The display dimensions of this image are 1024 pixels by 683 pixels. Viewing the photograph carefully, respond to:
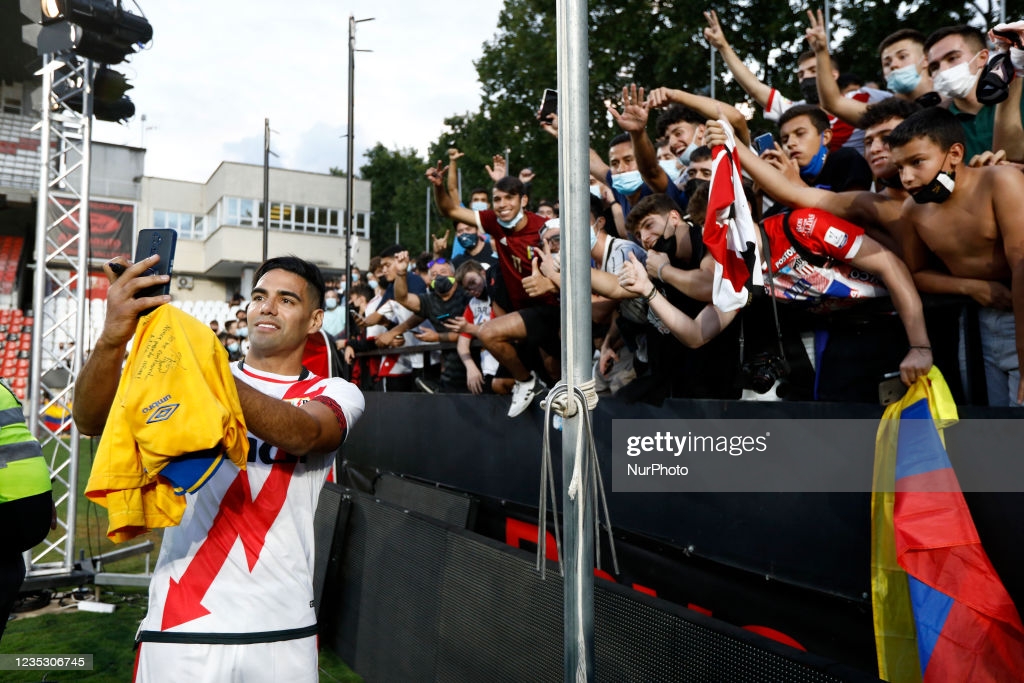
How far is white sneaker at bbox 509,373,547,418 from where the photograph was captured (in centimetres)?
507

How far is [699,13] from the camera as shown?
18312mm

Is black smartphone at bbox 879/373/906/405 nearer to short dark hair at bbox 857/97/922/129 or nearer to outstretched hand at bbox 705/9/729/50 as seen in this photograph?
short dark hair at bbox 857/97/922/129

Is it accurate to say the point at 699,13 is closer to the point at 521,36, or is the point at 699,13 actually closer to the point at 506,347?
the point at 521,36

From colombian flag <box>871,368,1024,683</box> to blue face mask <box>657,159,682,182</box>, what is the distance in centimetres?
306

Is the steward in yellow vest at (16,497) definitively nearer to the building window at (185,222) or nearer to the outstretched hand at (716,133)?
the outstretched hand at (716,133)

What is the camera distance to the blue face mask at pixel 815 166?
4.36 metres

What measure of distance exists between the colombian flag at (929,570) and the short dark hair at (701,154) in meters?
2.41

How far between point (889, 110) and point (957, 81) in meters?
0.33

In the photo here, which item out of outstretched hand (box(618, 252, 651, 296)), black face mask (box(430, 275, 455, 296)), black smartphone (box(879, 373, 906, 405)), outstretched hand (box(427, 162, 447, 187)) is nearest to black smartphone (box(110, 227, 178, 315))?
outstretched hand (box(618, 252, 651, 296))

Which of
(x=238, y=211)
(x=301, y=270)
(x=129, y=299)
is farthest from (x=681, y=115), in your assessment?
(x=238, y=211)

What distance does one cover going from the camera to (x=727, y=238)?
352 cm

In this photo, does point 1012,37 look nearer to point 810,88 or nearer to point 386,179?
point 810,88

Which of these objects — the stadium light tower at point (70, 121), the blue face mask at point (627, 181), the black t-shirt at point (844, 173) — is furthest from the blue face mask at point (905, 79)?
the stadium light tower at point (70, 121)

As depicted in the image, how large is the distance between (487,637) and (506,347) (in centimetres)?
196
